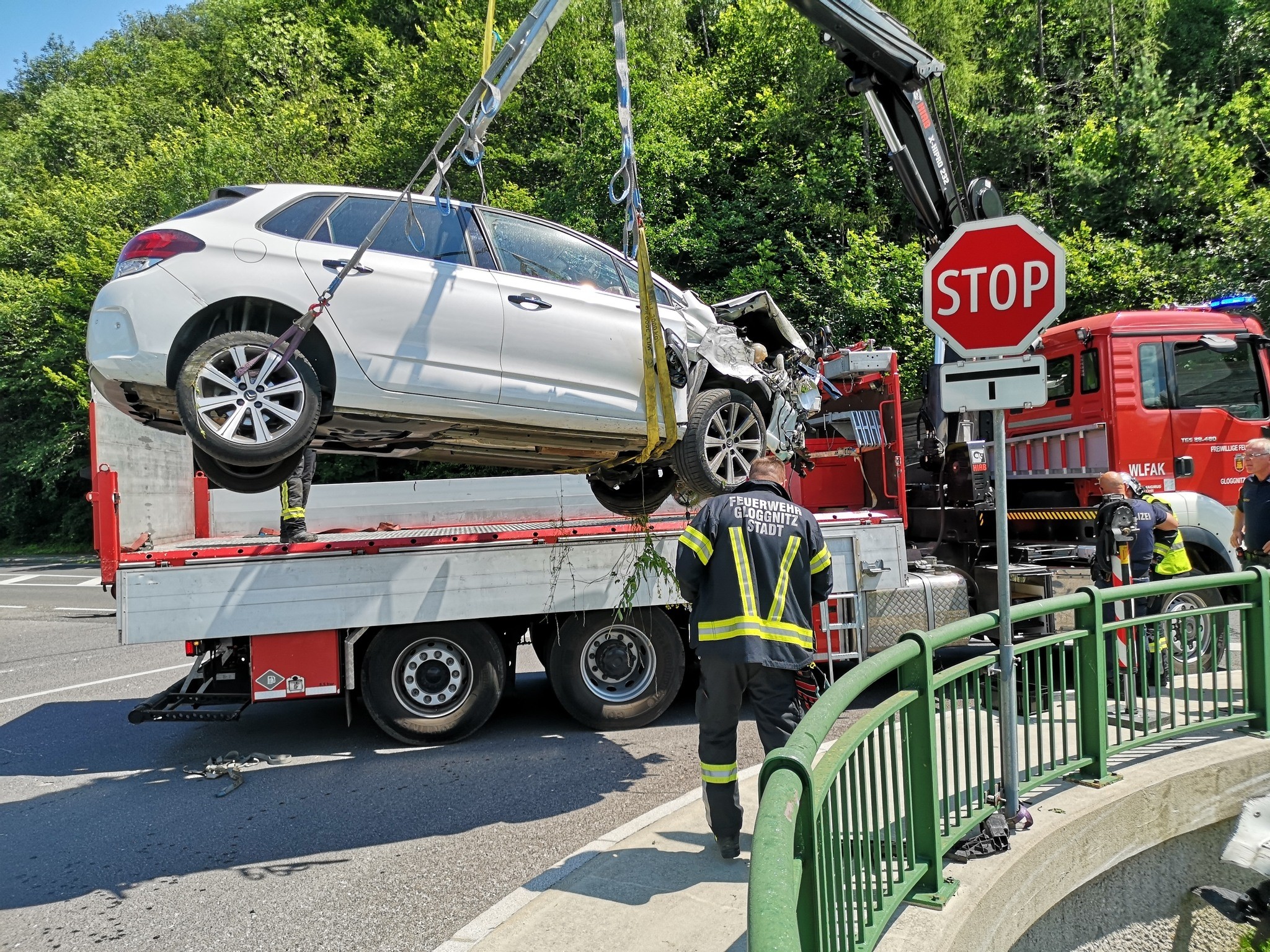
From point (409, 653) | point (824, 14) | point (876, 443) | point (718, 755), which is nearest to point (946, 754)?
point (718, 755)

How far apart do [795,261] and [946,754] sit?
15515 mm

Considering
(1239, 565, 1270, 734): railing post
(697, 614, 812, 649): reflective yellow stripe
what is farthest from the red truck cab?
(697, 614, 812, 649): reflective yellow stripe

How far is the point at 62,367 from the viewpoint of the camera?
24906 millimetres

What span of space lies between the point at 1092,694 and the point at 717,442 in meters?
2.57

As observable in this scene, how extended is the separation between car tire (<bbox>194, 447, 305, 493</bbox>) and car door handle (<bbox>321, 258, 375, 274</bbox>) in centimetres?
100

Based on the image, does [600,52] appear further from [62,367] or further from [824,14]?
[62,367]

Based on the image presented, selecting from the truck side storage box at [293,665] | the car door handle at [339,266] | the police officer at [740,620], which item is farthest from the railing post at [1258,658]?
the truck side storage box at [293,665]

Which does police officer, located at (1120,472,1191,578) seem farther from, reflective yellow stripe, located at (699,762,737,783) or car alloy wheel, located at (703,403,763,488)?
reflective yellow stripe, located at (699,762,737,783)

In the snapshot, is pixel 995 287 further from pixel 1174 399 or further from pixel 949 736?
pixel 1174 399

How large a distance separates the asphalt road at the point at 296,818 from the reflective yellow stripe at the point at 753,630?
1.42 meters

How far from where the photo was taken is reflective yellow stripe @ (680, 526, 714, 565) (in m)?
4.18

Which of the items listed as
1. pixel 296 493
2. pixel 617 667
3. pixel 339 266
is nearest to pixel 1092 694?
pixel 617 667

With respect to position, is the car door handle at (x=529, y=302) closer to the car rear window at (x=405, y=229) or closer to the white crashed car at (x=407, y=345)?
the white crashed car at (x=407, y=345)

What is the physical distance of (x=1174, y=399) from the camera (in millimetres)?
7781
